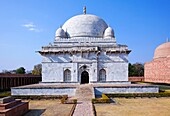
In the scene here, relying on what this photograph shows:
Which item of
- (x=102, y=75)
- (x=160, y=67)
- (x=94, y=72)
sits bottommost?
(x=102, y=75)

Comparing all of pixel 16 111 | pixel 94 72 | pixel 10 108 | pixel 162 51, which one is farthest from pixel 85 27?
pixel 162 51

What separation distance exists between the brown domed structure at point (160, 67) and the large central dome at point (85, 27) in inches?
574

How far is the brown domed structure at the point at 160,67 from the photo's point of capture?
1345 inches

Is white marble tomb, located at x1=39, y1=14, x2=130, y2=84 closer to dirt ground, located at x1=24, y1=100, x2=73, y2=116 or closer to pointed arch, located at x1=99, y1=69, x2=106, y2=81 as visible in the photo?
pointed arch, located at x1=99, y1=69, x2=106, y2=81

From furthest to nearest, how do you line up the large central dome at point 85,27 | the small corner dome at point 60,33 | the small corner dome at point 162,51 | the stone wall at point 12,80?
the small corner dome at point 162,51 → the large central dome at point 85,27 → the small corner dome at point 60,33 → the stone wall at point 12,80

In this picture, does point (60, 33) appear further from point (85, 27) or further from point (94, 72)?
point (94, 72)

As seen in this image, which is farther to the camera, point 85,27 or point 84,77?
point 85,27

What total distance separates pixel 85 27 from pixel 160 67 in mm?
18499

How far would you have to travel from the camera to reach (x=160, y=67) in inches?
1435

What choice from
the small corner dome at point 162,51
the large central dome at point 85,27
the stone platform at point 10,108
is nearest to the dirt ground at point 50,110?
the stone platform at point 10,108

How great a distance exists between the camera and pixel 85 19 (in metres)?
27.2

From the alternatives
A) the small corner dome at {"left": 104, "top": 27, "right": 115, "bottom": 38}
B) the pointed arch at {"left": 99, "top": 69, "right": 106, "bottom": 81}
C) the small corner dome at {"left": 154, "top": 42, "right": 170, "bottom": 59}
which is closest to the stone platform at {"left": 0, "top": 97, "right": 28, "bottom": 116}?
the pointed arch at {"left": 99, "top": 69, "right": 106, "bottom": 81}

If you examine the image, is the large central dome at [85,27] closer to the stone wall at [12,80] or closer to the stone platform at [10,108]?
the stone wall at [12,80]

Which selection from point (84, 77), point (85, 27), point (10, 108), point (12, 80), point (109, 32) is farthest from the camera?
point (12, 80)
